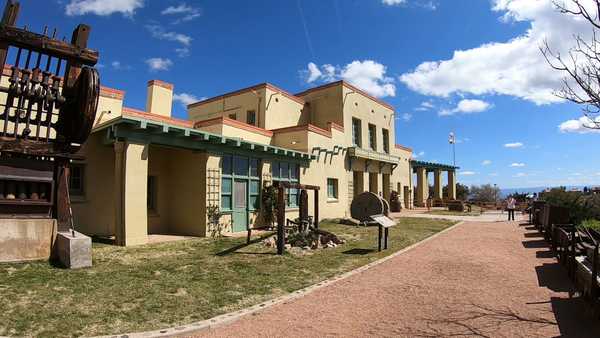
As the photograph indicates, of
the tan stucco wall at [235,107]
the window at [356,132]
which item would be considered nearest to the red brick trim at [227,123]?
the tan stucco wall at [235,107]

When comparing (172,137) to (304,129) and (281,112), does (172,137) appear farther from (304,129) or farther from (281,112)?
(281,112)

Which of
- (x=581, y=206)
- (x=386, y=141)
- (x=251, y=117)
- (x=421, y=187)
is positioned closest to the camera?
(x=581, y=206)

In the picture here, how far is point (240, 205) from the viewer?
14.2 m

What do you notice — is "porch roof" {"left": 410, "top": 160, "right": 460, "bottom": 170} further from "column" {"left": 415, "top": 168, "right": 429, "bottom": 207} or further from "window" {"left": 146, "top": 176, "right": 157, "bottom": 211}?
"window" {"left": 146, "top": 176, "right": 157, "bottom": 211}

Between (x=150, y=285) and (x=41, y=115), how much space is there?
4.36 m

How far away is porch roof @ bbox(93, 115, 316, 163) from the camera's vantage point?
1017cm

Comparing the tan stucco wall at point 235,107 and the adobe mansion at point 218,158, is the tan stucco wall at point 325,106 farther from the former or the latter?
the tan stucco wall at point 235,107

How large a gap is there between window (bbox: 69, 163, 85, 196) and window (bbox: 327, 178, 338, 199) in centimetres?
1235

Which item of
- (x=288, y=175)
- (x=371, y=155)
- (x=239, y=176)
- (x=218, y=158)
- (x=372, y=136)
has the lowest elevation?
(x=239, y=176)

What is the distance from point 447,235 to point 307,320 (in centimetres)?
1038

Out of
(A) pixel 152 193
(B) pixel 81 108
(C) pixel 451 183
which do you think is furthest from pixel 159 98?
(C) pixel 451 183

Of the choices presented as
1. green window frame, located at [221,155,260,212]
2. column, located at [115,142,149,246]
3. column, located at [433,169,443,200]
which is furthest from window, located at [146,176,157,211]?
column, located at [433,169,443,200]

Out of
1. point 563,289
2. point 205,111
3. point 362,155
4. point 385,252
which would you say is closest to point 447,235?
point 385,252

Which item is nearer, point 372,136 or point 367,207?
point 367,207
